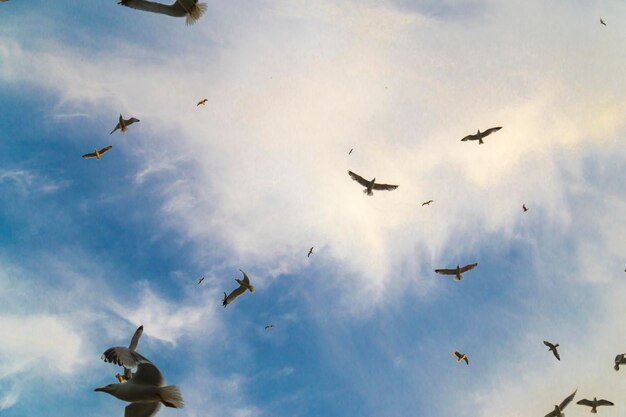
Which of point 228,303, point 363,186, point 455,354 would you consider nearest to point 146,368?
point 228,303

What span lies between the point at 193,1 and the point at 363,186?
1766 cm

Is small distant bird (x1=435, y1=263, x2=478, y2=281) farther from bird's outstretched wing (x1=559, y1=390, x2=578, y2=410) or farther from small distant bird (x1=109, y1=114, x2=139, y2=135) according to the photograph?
small distant bird (x1=109, y1=114, x2=139, y2=135)

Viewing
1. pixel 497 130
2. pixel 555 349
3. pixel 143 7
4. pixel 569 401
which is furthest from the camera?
pixel 497 130

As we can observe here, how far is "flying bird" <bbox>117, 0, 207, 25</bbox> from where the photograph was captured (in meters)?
16.7

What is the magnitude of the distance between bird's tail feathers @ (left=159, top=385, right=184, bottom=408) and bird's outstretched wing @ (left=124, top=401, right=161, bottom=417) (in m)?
0.92

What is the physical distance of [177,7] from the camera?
682 inches

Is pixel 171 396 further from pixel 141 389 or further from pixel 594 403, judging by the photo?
pixel 594 403

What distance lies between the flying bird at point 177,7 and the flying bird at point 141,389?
42.1ft

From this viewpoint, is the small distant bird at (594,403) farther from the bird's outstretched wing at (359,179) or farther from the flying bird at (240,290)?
the flying bird at (240,290)

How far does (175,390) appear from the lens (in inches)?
549

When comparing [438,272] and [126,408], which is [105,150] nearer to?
[126,408]

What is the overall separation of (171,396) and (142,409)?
1.45 meters

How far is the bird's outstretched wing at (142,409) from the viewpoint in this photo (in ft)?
47.4

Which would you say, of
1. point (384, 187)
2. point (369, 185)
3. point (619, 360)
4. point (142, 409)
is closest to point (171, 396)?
point (142, 409)
